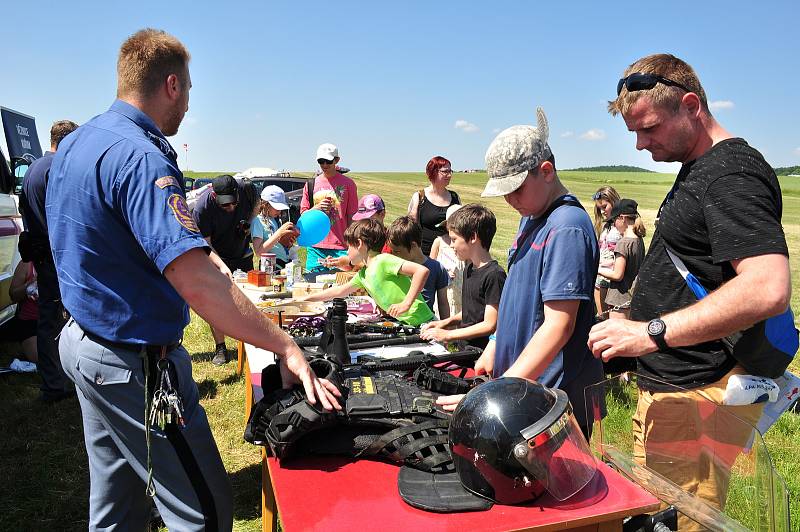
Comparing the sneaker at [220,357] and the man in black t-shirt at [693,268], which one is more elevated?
the man in black t-shirt at [693,268]

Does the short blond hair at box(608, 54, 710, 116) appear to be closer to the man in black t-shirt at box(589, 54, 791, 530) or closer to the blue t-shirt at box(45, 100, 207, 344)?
the man in black t-shirt at box(589, 54, 791, 530)

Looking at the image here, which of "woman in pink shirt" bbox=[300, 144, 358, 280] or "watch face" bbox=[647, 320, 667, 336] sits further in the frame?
"woman in pink shirt" bbox=[300, 144, 358, 280]

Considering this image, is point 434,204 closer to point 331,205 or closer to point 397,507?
point 331,205

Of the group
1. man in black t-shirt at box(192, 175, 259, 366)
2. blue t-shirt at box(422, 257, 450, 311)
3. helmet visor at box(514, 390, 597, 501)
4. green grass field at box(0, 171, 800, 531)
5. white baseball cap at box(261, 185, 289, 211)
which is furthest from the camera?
white baseball cap at box(261, 185, 289, 211)

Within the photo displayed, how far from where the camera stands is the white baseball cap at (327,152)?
665 cm

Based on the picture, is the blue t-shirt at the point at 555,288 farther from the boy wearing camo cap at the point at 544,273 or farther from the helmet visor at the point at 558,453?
the helmet visor at the point at 558,453

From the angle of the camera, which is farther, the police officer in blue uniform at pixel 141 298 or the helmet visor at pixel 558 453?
the police officer in blue uniform at pixel 141 298

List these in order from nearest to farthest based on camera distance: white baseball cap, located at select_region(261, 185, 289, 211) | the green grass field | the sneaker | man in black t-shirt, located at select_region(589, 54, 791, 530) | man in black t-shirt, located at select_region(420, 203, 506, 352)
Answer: man in black t-shirt, located at select_region(589, 54, 791, 530) < the green grass field < man in black t-shirt, located at select_region(420, 203, 506, 352) < the sneaker < white baseball cap, located at select_region(261, 185, 289, 211)

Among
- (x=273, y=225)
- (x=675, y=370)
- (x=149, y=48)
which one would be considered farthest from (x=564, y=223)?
(x=273, y=225)

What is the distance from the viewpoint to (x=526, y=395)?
1.62 meters

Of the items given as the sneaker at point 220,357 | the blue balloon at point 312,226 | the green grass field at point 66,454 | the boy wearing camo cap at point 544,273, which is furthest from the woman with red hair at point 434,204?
the boy wearing camo cap at point 544,273

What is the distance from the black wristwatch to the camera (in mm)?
1847

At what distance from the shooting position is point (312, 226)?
6.26 metres

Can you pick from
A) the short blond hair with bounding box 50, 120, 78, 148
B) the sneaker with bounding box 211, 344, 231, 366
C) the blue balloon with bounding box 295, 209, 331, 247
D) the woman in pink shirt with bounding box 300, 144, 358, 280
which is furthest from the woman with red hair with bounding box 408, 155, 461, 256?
the short blond hair with bounding box 50, 120, 78, 148
